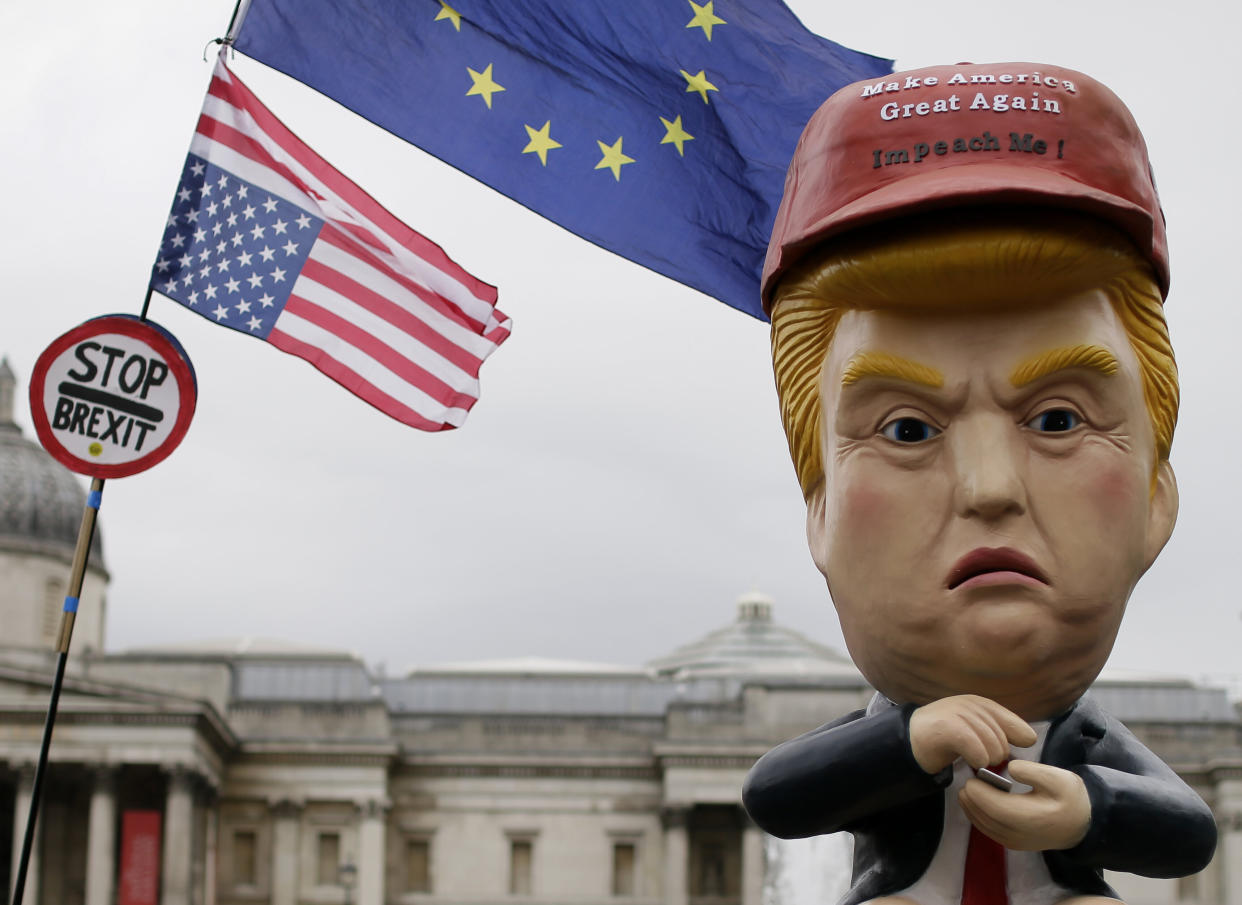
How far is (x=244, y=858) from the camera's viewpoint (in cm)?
6119

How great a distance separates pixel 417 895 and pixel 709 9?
182 feet

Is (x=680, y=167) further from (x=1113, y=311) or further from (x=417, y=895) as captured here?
(x=417, y=895)

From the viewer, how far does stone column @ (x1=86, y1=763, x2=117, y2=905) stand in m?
54.8

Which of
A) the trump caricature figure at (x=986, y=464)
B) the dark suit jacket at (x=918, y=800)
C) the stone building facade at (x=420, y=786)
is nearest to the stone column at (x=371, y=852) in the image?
the stone building facade at (x=420, y=786)

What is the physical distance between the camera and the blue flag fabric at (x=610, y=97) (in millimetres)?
9078

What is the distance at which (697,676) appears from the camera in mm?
69812

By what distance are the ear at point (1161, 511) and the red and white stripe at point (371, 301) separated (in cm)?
547

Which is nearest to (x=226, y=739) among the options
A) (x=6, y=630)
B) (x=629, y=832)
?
(x=6, y=630)

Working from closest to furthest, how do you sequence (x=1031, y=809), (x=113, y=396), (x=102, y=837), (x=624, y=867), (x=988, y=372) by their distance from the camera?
(x=1031, y=809), (x=988, y=372), (x=113, y=396), (x=102, y=837), (x=624, y=867)

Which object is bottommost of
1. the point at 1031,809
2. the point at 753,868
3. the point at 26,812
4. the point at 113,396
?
the point at 1031,809

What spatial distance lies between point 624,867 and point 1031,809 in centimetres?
5888

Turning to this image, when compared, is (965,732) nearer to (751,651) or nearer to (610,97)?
(610,97)

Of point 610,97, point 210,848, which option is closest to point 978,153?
point 610,97

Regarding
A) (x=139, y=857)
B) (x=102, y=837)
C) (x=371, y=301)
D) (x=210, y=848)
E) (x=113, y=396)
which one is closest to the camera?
(x=113, y=396)
